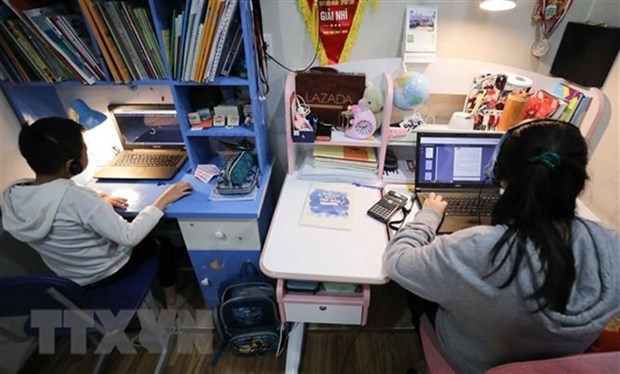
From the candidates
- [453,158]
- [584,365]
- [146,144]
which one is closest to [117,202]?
[146,144]

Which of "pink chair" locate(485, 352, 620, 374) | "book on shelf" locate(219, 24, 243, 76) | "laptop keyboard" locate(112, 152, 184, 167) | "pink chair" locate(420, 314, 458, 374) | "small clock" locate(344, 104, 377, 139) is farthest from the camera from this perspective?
"laptop keyboard" locate(112, 152, 184, 167)

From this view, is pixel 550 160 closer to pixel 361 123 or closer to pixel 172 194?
pixel 361 123

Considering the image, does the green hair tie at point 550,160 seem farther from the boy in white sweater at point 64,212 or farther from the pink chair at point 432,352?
the boy in white sweater at point 64,212

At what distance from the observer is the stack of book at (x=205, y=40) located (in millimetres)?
1142

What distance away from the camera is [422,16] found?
1.33 metres

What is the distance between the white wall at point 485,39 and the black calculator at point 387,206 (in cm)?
64

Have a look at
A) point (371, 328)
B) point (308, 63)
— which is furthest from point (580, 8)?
point (371, 328)

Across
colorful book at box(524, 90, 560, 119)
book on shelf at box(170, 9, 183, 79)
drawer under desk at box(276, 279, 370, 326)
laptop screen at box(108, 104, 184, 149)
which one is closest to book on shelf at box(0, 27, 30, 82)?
laptop screen at box(108, 104, 184, 149)

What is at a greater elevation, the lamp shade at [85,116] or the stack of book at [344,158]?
the lamp shade at [85,116]

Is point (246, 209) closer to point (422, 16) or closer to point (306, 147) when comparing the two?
point (306, 147)

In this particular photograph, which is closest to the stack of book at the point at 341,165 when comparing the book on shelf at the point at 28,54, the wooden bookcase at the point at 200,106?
the wooden bookcase at the point at 200,106

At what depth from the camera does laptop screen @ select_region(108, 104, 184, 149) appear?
5.05 feet

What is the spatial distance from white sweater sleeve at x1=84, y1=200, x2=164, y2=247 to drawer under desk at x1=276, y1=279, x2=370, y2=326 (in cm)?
56

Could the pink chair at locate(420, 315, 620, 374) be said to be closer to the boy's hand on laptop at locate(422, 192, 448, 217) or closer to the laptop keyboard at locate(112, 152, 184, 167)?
the boy's hand on laptop at locate(422, 192, 448, 217)
